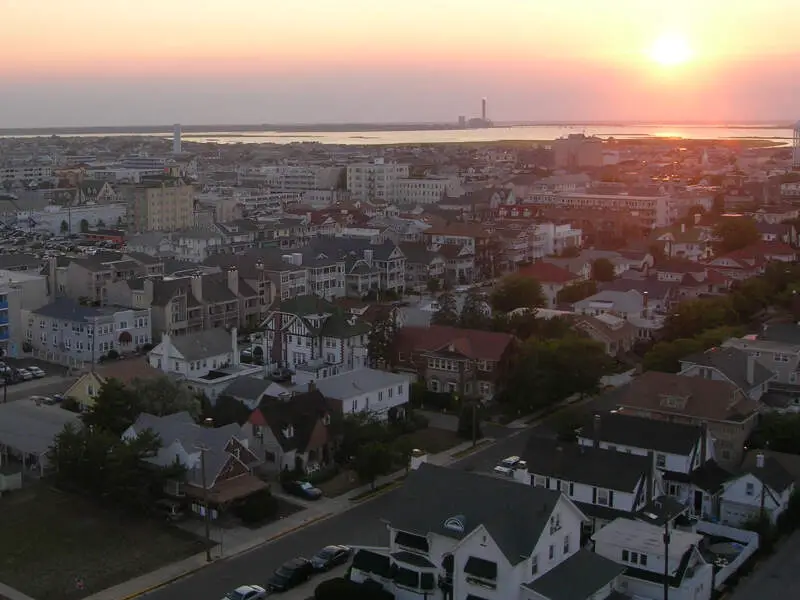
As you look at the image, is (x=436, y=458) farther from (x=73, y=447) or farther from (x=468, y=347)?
(x=73, y=447)

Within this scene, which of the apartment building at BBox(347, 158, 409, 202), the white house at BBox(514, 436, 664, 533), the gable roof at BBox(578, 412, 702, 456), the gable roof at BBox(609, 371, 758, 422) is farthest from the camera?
the apartment building at BBox(347, 158, 409, 202)

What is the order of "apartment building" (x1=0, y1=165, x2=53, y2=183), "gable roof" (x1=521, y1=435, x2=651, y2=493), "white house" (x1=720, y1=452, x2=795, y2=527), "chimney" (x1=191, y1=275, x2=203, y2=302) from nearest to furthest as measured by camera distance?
"gable roof" (x1=521, y1=435, x2=651, y2=493), "white house" (x1=720, y1=452, x2=795, y2=527), "chimney" (x1=191, y1=275, x2=203, y2=302), "apartment building" (x1=0, y1=165, x2=53, y2=183)

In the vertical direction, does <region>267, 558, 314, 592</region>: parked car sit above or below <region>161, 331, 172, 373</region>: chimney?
below

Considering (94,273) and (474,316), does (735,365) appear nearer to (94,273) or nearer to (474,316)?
(474,316)

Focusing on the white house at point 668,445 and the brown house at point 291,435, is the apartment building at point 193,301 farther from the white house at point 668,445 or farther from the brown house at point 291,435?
the white house at point 668,445

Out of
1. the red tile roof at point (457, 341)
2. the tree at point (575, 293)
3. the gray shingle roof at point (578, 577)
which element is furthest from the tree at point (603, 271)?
the gray shingle roof at point (578, 577)

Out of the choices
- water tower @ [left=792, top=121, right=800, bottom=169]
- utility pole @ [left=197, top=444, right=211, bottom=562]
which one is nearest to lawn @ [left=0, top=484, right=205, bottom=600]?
utility pole @ [left=197, top=444, right=211, bottom=562]

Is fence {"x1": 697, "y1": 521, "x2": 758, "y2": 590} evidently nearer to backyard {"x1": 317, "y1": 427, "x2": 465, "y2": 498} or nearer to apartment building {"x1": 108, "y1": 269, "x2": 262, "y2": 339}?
backyard {"x1": 317, "y1": 427, "x2": 465, "y2": 498}

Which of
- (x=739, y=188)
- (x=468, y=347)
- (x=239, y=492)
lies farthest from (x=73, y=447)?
(x=739, y=188)
